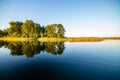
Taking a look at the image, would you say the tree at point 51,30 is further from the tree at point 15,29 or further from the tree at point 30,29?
the tree at point 15,29

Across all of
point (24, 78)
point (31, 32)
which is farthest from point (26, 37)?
point (24, 78)

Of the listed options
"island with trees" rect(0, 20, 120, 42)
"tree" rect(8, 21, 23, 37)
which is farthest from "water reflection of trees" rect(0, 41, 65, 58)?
"tree" rect(8, 21, 23, 37)

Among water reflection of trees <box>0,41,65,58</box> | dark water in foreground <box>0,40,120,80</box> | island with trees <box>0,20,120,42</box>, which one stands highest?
island with trees <box>0,20,120,42</box>

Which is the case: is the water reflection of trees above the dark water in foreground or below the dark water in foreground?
above

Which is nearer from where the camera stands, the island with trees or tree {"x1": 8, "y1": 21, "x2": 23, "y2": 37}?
the island with trees

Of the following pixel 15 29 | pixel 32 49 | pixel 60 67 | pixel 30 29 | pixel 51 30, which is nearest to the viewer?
pixel 60 67

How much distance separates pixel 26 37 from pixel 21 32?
39.3ft

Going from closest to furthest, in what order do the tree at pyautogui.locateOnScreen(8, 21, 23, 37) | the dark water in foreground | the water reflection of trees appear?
the dark water in foreground → the water reflection of trees → the tree at pyautogui.locateOnScreen(8, 21, 23, 37)

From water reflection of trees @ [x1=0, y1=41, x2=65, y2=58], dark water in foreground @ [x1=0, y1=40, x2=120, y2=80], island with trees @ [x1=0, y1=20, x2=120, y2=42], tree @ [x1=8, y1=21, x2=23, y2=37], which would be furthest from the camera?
tree @ [x1=8, y1=21, x2=23, y2=37]

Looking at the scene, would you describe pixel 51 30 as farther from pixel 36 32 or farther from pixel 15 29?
pixel 15 29

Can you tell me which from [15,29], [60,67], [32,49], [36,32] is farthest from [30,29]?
[60,67]

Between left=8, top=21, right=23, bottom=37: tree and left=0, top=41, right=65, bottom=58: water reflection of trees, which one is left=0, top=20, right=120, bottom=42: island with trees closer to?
left=8, top=21, right=23, bottom=37: tree

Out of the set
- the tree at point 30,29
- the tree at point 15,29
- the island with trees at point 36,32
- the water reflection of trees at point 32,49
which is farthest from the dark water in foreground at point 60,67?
the tree at point 15,29

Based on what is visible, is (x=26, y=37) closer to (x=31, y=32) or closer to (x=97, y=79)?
(x=31, y=32)
